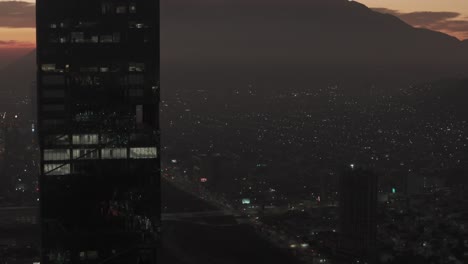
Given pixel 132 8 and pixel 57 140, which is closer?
pixel 57 140

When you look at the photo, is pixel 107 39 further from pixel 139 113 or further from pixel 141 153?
pixel 141 153

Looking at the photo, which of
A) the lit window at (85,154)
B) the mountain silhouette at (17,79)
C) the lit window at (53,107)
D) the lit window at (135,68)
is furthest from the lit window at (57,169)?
the mountain silhouette at (17,79)

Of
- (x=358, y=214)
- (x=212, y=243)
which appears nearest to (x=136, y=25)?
(x=212, y=243)

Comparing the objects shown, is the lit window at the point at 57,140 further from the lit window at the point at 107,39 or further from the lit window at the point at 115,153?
the lit window at the point at 107,39

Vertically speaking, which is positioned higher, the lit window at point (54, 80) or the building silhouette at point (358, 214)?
the lit window at point (54, 80)

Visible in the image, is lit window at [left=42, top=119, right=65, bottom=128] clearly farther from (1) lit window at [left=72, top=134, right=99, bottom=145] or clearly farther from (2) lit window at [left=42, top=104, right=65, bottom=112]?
(1) lit window at [left=72, top=134, right=99, bottom=145]

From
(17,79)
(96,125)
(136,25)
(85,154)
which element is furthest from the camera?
(17,79)
